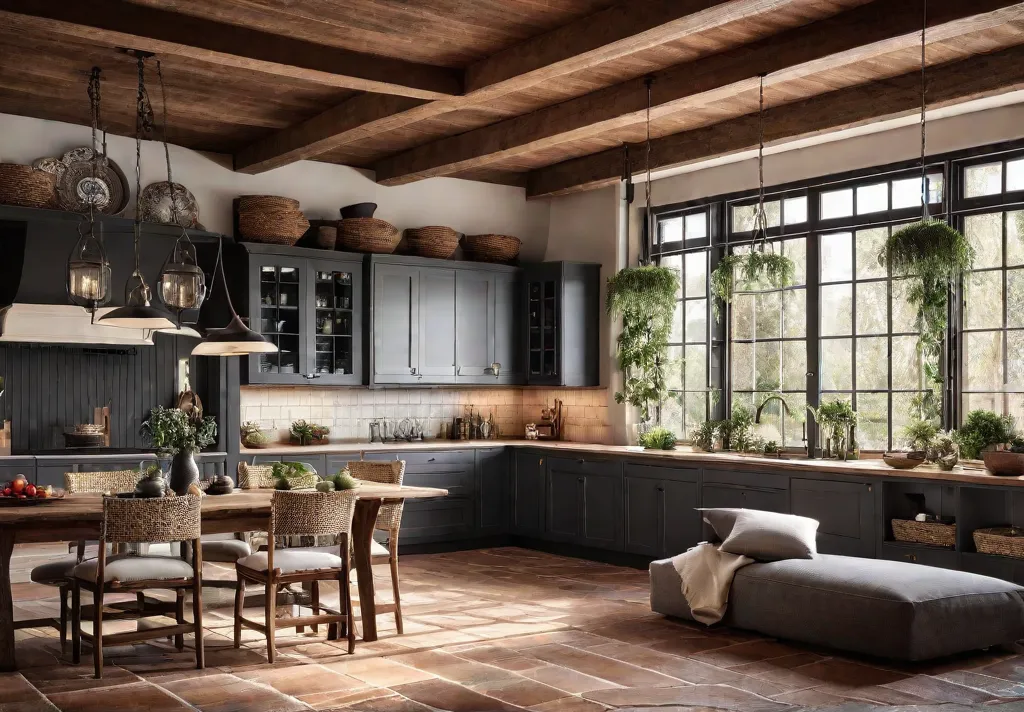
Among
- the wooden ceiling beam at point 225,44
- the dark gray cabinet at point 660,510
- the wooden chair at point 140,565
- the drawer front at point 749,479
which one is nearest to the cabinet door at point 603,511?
the dark gray cabinet at point 660,510

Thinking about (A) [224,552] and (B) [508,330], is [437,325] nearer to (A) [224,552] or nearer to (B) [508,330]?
(B) [508,330]

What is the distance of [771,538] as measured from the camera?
6.11 meters

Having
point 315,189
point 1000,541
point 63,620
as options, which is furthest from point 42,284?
point 1000,541

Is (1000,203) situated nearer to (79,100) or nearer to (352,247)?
(352,247)

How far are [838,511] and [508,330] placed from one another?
3.99m

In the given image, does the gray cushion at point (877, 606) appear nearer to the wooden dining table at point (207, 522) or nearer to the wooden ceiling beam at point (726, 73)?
the wooden dining table at point (207, 522)

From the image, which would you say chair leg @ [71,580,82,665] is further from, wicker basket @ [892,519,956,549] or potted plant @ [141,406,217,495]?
wicker basket @ [892,519,956,549]

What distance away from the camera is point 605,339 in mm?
9977

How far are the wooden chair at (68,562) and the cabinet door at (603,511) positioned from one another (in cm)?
383

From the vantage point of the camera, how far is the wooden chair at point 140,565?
16.6ft

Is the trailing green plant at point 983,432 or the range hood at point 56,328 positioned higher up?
the range hood at point 56,328

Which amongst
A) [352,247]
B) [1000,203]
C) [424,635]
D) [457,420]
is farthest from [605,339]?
[424,635]

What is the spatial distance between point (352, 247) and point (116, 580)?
15.3 feet

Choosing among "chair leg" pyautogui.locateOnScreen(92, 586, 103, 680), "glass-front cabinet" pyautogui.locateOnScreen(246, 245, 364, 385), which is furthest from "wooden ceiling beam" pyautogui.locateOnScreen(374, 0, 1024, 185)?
"chair leg" pyautogui.locateOnScreen(92, 586, 103, 680)
